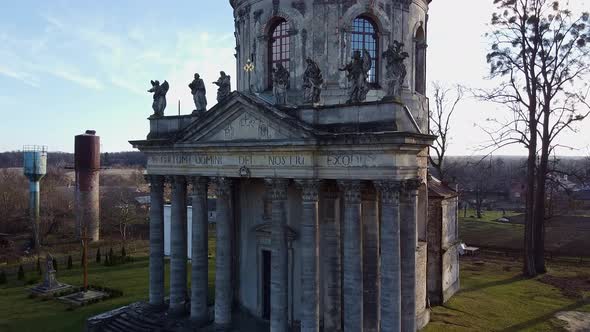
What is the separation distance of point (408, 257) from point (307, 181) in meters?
4.34

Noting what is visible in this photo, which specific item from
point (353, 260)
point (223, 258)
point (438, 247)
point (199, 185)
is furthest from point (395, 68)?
point (438, 247)

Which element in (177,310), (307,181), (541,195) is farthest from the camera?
(541,195)

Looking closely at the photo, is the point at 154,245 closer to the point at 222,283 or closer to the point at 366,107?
the point at 222,283

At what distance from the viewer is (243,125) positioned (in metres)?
17.4

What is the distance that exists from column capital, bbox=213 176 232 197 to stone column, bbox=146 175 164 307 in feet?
13.1

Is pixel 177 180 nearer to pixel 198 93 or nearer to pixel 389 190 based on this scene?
pixel 198 93

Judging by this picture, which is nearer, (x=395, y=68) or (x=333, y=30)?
(x=395, y=68)

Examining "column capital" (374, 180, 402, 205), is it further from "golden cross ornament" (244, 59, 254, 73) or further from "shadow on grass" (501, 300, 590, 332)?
"shadow on grass" (501, 300, 590, 332)

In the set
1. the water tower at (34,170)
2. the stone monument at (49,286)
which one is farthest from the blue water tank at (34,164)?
the stone monument at (49,286)

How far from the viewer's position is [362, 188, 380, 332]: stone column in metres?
16.6

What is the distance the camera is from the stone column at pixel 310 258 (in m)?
15.7

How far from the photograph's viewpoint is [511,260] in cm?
3641

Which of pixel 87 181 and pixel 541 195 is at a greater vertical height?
pixel 87 181

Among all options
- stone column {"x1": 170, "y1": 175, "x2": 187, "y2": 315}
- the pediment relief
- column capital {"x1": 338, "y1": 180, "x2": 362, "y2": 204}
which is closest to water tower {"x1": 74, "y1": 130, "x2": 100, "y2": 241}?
stone column {"x1": 170, "y1": 175, "x2": 187, "y2": 315}
